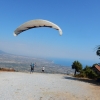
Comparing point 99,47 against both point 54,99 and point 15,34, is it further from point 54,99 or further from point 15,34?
point 15,34

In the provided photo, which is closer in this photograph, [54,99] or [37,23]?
[37,23]

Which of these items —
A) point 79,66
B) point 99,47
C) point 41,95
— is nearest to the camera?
point 41,95

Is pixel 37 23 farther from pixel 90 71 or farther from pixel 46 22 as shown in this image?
pixel 90 71

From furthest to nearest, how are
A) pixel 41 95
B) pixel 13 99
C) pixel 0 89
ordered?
pixel 0 89
pixel 41 95
pixel 13 99

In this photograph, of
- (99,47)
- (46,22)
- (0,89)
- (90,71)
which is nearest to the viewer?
(46,22)

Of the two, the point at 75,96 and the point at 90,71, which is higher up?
the point at 90,71

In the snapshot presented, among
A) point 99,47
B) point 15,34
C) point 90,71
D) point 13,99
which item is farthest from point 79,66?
point 15,34

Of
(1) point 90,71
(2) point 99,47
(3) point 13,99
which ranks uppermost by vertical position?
(2) point 99,47

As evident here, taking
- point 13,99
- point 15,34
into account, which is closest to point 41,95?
point 13,99

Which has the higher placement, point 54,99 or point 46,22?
point 46,22
